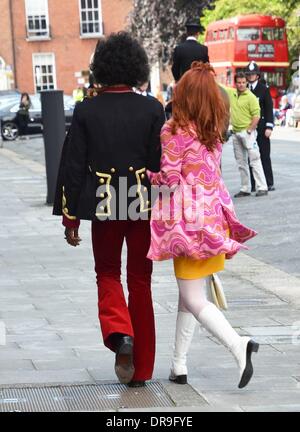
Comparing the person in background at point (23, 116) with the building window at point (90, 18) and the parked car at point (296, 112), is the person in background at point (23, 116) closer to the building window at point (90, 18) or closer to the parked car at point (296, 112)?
the parked car at point (296, 112)

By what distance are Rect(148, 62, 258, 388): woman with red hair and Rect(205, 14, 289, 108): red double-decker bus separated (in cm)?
3950

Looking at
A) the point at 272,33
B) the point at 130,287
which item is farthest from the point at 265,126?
the point at 272,33

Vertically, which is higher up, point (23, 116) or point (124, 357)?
point (124, 357)

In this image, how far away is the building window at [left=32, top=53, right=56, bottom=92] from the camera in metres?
72.4

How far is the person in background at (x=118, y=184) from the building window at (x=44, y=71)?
219ft

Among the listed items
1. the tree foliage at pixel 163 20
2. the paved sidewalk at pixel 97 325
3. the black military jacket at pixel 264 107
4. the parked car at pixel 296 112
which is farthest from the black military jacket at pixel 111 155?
the tree foliage at pixel 163 20

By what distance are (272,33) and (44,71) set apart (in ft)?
93.7

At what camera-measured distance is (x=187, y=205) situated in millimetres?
5680

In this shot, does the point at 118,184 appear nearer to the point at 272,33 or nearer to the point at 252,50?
the point at 252,50

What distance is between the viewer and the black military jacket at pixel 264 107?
16.0 meters

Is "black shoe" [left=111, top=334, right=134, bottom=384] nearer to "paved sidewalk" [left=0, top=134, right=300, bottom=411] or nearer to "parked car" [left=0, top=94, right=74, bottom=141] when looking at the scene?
"paved sidewalk" [left=0, top=134, right=300, bottom=411]

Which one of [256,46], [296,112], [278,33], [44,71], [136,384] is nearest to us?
[136,384]
